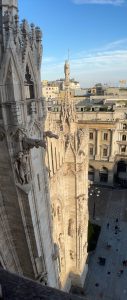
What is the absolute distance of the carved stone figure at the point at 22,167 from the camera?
11.2m

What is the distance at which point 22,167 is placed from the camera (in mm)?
11414

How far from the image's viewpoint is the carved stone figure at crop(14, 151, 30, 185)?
11223 mm

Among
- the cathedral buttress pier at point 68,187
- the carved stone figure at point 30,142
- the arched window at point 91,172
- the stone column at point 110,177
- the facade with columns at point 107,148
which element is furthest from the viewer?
the arched window at point 91,172

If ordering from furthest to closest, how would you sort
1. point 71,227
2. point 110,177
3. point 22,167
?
point 110,177, point 71,227, point 22,167

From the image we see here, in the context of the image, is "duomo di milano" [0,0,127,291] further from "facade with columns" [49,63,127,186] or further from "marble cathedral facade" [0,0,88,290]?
"facade with columns" [49,63,127,186]

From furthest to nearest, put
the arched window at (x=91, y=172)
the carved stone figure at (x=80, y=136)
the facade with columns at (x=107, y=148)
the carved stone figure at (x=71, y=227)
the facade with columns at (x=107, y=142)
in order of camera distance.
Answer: the arched window at (x=91, y=172) < the facade with columns at (x=107, y=148) < the facade with columns at (x=107, y=142) < the carved stone figure at (x=71, y=227) < the carved stone figure at (x=80, y=136)

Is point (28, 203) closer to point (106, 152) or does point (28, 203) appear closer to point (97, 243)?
point (97, 243)

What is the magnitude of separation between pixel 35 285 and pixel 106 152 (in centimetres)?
5425

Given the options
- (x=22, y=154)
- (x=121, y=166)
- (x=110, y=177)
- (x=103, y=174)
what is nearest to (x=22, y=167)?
(x=22, y=154)

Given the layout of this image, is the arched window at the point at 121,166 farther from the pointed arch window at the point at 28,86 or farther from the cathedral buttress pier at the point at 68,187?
the pointed arch window at the point at 28,86

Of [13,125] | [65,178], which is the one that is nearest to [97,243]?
[65,178]

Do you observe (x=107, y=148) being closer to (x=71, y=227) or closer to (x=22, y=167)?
(x=71, y=227)

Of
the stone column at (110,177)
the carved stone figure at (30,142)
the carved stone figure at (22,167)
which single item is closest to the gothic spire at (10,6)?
the carved stone figure at (30,142)

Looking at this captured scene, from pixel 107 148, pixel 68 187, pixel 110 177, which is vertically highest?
pixel 68 187
